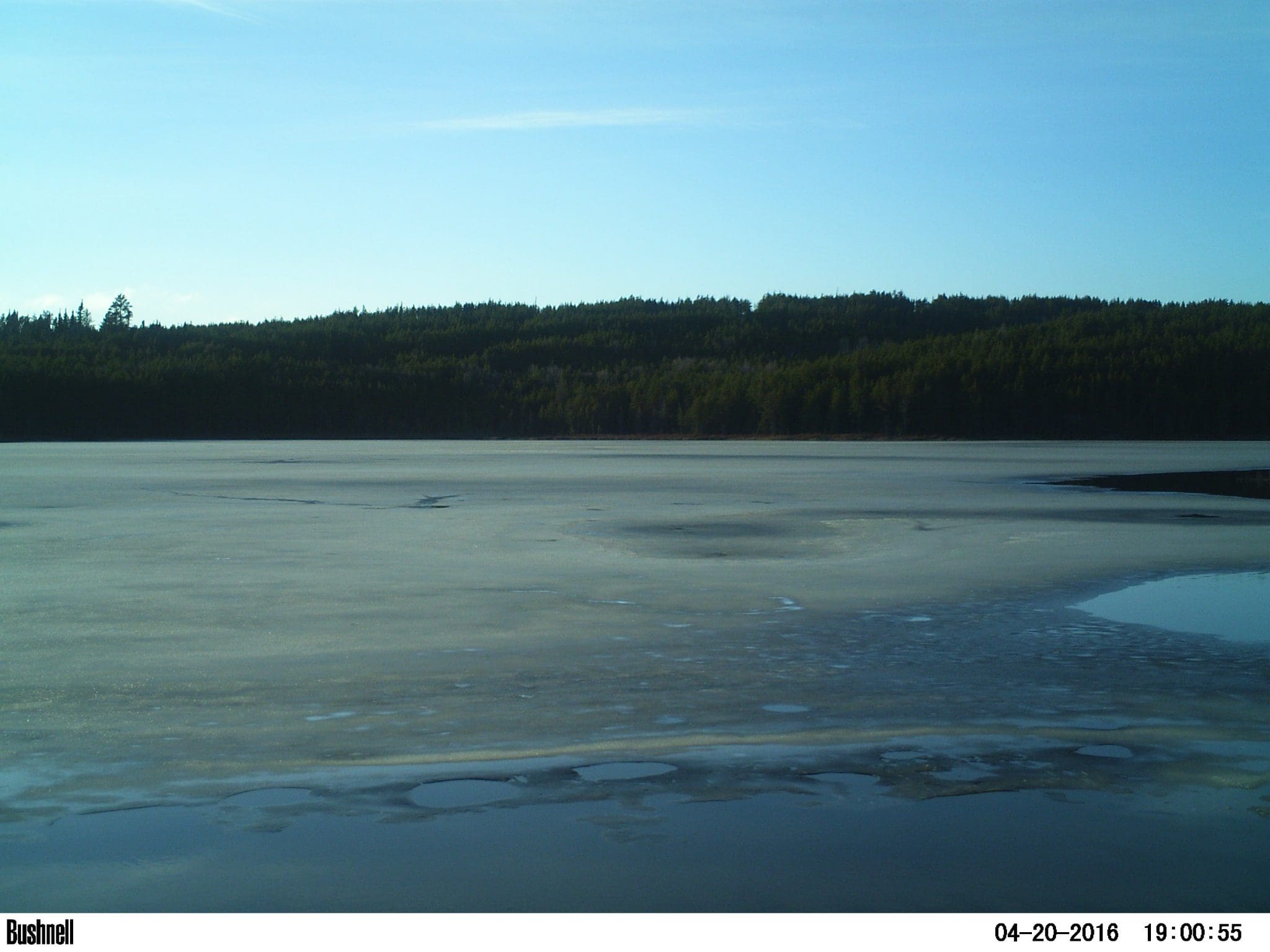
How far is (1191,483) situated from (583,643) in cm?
2542

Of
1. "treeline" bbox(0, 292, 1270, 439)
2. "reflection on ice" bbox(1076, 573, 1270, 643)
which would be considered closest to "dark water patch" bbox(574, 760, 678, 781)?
"reflection on ice" bbox(1076, 573, 1270, 643)

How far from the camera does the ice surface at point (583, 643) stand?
5895 millimetres

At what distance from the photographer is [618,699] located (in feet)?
22.2

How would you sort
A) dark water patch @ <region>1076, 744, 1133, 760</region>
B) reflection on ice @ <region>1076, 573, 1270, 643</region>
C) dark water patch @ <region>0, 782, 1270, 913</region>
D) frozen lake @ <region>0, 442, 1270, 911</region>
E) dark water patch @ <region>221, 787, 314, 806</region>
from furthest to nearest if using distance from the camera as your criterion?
reflection on ice @ <region>1076, 573, 1270, 643</region>
dark water patch @ <region>1076, 744, 1133, 760</region>
dark water patch @ <region>221, 787, 314, 806</region>
frozen lake @ <region>0, 442, 1270, 911</region>
dark water patch @ <region>0, 782, 1270, 913</region>

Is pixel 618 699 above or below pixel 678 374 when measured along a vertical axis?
below

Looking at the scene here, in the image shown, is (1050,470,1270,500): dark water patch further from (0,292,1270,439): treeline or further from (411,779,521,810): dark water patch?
(0,292,1270,439): treeline

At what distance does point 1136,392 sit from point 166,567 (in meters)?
102

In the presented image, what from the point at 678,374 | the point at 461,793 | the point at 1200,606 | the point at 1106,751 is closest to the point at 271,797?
the point at 461,793

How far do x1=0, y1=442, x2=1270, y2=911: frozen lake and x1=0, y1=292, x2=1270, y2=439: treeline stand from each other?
92.2 metres

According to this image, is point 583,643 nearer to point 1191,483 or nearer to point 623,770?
point 623,770

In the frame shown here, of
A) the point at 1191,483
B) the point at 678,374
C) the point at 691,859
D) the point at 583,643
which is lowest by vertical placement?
the point at 691,859

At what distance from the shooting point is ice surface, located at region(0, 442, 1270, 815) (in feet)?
19.3

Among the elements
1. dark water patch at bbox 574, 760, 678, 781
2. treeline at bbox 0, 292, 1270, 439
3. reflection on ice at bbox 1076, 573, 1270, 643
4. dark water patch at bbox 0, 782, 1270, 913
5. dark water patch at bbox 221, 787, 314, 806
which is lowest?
dark water patch at bbox 0, 782, 1270, 913
